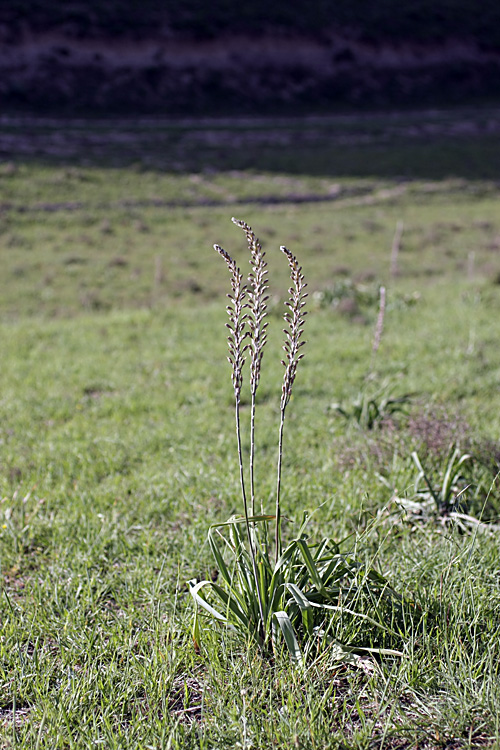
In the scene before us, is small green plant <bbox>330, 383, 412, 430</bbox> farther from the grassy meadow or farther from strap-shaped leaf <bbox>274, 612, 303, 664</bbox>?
strap-shaped leaf <bbox>274, 612, 303, 664</bbox>

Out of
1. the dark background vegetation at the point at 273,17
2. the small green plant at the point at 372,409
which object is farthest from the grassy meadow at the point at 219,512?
the dark background vegetation at the point at 273,17

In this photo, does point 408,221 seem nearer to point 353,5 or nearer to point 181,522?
point 181,522

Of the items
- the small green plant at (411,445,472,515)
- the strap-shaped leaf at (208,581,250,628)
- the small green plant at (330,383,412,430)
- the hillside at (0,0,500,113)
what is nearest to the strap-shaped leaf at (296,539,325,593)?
the strap-shaped leaf at (208,581,250,628)

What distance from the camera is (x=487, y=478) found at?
144 inches

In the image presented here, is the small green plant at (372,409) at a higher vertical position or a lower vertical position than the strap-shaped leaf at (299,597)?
higher

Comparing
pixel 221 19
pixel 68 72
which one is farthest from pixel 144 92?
pixel 221 19

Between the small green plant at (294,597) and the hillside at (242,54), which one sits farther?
the hillside at (242,54)

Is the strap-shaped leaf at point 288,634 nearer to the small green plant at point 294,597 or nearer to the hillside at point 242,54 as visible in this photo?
the small green plant at point 294,597

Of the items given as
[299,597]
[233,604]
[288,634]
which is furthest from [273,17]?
[288,634]

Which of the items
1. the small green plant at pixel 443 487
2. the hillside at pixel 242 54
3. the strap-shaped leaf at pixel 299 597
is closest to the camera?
the strap-shaped leaf at pixel 299 597

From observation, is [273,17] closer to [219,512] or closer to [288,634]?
[219,512]

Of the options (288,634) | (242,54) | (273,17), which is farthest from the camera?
(273,17)

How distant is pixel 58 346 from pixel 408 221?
1886 centimetres

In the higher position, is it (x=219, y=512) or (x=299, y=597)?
(x=299, y=597)
